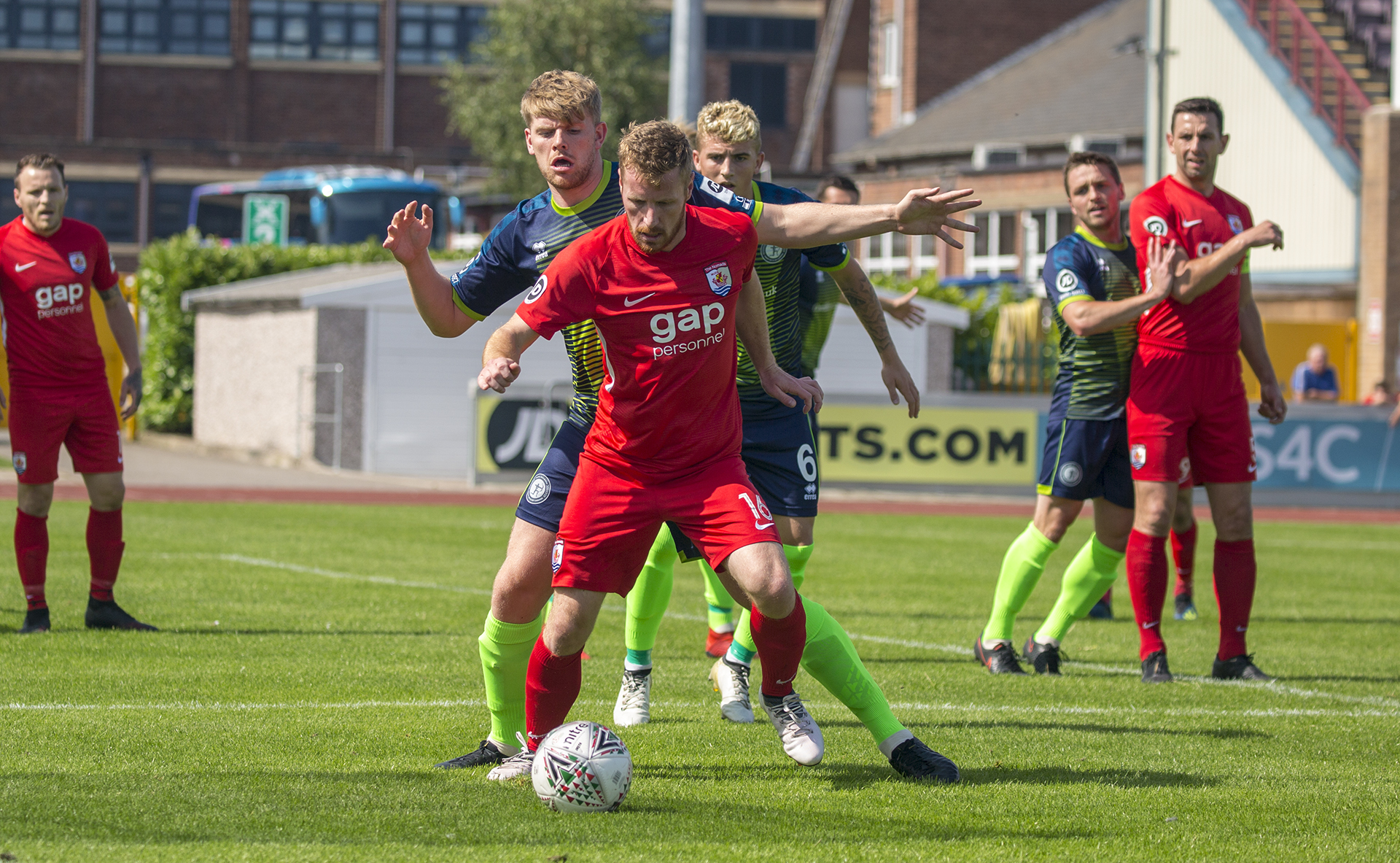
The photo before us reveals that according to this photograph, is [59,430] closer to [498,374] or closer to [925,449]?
[498,374]

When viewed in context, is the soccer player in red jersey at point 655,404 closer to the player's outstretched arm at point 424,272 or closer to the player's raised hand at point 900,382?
the player's outstretched arm at point 424,272

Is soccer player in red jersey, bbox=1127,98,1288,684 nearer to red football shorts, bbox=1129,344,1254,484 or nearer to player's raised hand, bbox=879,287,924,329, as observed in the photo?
red football shorts, bbox=1129,344,1254,484

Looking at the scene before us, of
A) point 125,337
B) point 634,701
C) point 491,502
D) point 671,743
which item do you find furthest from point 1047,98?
point 671,743

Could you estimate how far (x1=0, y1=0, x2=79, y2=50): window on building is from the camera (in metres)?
58.6

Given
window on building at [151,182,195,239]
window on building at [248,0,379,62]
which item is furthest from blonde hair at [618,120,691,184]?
window on building at [248,0,379,62]

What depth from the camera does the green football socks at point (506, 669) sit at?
5277 millimetres

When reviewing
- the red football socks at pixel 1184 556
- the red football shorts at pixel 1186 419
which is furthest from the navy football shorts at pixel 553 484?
the red football socks at pixel 1184 556

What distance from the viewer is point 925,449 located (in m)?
21.0

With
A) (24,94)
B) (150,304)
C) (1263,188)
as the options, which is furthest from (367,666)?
(24,94)

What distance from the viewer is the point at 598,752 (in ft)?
15.9

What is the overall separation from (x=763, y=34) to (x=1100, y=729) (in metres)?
59.9

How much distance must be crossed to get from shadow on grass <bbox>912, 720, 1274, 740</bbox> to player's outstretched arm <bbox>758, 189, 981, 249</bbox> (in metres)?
2.05

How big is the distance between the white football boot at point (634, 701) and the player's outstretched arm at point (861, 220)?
191cm

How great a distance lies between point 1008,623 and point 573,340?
131 inches
